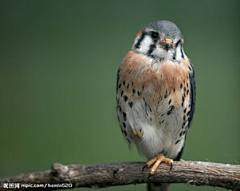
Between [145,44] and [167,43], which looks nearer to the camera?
[167,43]

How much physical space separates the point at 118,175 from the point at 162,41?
93cm

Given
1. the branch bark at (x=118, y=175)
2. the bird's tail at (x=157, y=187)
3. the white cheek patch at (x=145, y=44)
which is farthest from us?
the bird's tail at (x=157, y=187)

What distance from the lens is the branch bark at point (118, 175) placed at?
3062 mm

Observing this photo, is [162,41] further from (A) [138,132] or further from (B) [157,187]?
(B) [157,187]

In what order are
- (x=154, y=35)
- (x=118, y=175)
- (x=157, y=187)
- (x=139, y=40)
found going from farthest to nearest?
→ (x=157, y=187), (x=139, y=40), (x=154, y=35), (x=118, y=175)

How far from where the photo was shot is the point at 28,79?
17.5 feet

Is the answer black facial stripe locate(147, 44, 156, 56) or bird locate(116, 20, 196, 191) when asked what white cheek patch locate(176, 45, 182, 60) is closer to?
bird locate(116, 20, 196, 191)

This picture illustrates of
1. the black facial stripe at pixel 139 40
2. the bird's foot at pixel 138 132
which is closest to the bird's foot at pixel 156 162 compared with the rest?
the bird's foot at pixel 138 132

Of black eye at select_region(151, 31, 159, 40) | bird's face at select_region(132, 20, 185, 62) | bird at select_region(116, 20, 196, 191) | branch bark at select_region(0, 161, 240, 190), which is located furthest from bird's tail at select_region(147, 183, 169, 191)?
black eye at select_region(151, 31, 159, 40)

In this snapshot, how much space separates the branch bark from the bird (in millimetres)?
142

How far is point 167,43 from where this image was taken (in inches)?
Result: 126

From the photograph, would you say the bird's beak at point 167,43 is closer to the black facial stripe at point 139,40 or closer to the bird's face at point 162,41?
the bird's face at point 162,41

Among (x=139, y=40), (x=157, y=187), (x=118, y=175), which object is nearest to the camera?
(x=118, y=175)

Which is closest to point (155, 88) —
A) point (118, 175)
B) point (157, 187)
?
point (118, 175)
